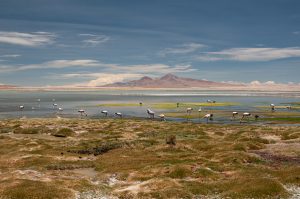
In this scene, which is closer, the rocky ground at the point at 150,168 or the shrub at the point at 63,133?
the rocky ground at the point at 150,168

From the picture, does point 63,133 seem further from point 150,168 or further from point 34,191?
point 34,191

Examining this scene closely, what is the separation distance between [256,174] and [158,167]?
30.9 feet

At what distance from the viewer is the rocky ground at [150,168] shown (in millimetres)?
28531

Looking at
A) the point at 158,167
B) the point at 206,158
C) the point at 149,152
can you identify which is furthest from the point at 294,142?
the point at 158,167

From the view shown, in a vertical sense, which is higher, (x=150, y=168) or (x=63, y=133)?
(x=63, y=133)

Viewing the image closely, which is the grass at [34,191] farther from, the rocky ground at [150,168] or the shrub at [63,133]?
the shrub at [63,133]

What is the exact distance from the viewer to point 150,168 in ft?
120

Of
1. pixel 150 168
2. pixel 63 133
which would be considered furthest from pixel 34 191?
pixel 63 133

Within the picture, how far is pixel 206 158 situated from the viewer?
42500mm

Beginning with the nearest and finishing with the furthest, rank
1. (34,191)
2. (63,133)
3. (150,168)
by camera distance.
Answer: (34,191) < (150,168) < (63,133)

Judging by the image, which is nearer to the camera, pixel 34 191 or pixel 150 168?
pixel 34 191

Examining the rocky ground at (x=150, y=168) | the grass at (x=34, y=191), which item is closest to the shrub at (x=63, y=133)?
the rocky ground at (x=150, y=168)

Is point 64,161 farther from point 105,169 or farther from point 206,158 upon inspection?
point 206,158

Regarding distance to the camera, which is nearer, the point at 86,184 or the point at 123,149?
the point at 86,184
